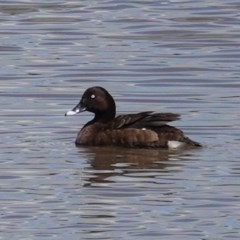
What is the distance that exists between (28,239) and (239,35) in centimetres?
1169

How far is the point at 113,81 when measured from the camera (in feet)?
57.0

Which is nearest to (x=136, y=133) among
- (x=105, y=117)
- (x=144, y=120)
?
(x=144, y=120)

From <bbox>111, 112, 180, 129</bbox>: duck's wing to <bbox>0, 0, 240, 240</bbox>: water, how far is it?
0.86ft

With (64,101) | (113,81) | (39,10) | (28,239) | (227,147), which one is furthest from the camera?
(39,10)

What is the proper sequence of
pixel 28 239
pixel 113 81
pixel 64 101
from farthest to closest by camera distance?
1. pixel 113 81
2. pixel 64 101
3. pixel 28 239

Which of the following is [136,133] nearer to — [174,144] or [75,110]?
[174,144]

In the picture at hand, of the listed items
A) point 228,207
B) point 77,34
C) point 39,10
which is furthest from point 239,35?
point 228,207

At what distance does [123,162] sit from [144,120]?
828 millimetres

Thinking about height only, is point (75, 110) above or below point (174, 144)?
above

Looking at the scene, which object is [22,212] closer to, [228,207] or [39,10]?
[228,207]

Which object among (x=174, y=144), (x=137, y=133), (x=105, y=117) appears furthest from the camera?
(x=105, y=117)

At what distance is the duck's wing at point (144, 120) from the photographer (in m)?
13.9

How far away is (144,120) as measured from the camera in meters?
14.0

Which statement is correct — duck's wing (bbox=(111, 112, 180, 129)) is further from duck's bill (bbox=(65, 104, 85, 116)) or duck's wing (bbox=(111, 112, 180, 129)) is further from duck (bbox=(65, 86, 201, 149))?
duck's bill (bbox=(65, 104, 85, 116))
